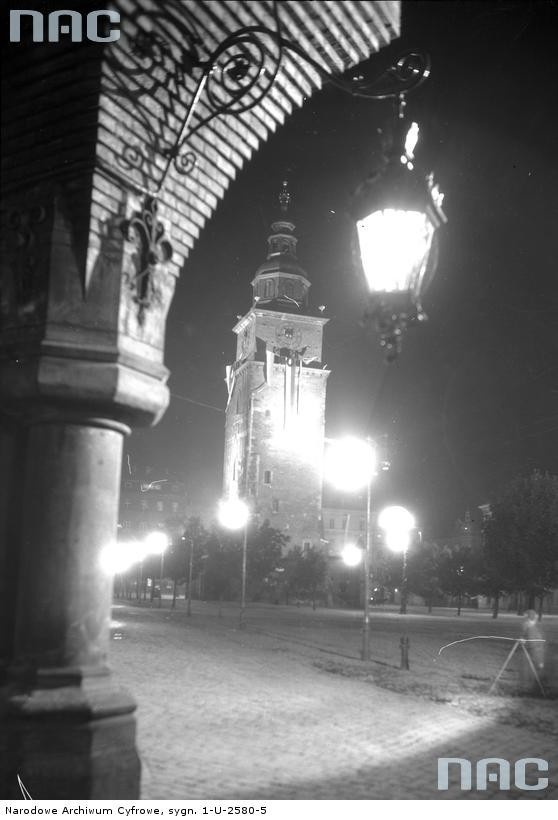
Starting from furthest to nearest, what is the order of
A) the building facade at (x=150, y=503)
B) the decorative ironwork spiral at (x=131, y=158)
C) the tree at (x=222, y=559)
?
the building facade at (x=150, y=503)
the tree at (x=222, y=559)
the decorative ironwork spiral at (x=131, y=158)

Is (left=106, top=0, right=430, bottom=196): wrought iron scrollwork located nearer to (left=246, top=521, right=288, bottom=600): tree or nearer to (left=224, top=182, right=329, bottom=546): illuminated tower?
(left=246, top=521, right=288, bottom=600): tree

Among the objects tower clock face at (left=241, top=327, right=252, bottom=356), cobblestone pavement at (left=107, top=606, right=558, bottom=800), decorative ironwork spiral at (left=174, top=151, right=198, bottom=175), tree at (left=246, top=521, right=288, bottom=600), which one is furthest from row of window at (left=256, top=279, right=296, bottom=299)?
decorative ironwork spiral at (left=174, top=151, right=198, bottom=175)

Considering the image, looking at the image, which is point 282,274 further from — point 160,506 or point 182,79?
point 182,79

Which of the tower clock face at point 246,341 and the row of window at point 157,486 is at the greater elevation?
the tower clock face at point 246,341

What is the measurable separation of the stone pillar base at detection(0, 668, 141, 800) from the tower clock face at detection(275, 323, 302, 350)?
82124 millimetres

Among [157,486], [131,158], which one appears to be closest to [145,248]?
[131,158]

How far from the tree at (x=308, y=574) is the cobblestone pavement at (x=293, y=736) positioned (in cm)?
5171

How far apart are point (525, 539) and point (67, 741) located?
50775 mm

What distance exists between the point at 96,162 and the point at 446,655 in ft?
68.6

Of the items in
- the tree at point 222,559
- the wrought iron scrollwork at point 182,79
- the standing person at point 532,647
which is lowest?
the standing person at point 532,647

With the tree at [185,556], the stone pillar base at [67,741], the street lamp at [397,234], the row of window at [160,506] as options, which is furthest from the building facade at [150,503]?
the street lamp at [397,234]

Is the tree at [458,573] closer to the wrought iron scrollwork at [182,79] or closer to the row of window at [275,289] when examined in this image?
the row of window at [275,289]

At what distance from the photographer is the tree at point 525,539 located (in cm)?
5194
